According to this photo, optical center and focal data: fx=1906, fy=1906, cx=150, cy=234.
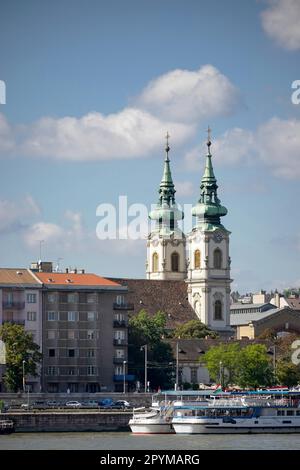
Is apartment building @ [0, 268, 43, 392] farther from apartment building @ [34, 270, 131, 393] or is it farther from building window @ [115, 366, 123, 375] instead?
building window @ [115, 366, 123, 375]

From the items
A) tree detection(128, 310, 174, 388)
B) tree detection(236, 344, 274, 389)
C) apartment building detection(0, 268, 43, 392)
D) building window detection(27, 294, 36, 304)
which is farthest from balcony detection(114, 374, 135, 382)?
building window detection(27, 294, 36, 304)

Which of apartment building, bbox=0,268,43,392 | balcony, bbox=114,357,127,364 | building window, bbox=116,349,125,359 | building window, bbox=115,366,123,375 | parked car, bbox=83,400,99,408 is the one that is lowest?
parked car, bbox=83,400,99,408

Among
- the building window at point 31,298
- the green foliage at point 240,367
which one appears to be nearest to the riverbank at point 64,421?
the building window at point 31,298

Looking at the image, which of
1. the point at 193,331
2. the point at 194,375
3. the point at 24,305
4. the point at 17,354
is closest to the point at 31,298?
the point at 24,305

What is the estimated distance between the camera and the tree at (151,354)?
15775 centimetres

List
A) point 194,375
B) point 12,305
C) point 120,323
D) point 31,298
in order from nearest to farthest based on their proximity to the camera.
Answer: point 12,305
point 31,298
point 120,323
point 194,375

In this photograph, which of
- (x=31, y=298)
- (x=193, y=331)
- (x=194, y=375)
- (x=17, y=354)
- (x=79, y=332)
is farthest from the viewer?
(x=193, y=331)

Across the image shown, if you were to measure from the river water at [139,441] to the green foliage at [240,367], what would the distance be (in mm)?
31916

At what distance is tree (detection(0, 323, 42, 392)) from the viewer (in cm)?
13850

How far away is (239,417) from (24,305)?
86.2 feet

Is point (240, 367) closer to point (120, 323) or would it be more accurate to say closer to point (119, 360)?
point (119, 360)

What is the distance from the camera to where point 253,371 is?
15388cm

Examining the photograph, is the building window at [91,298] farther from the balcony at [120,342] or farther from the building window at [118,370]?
the building window at [118,370]

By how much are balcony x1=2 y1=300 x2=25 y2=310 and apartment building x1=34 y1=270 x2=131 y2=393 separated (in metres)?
1.83
